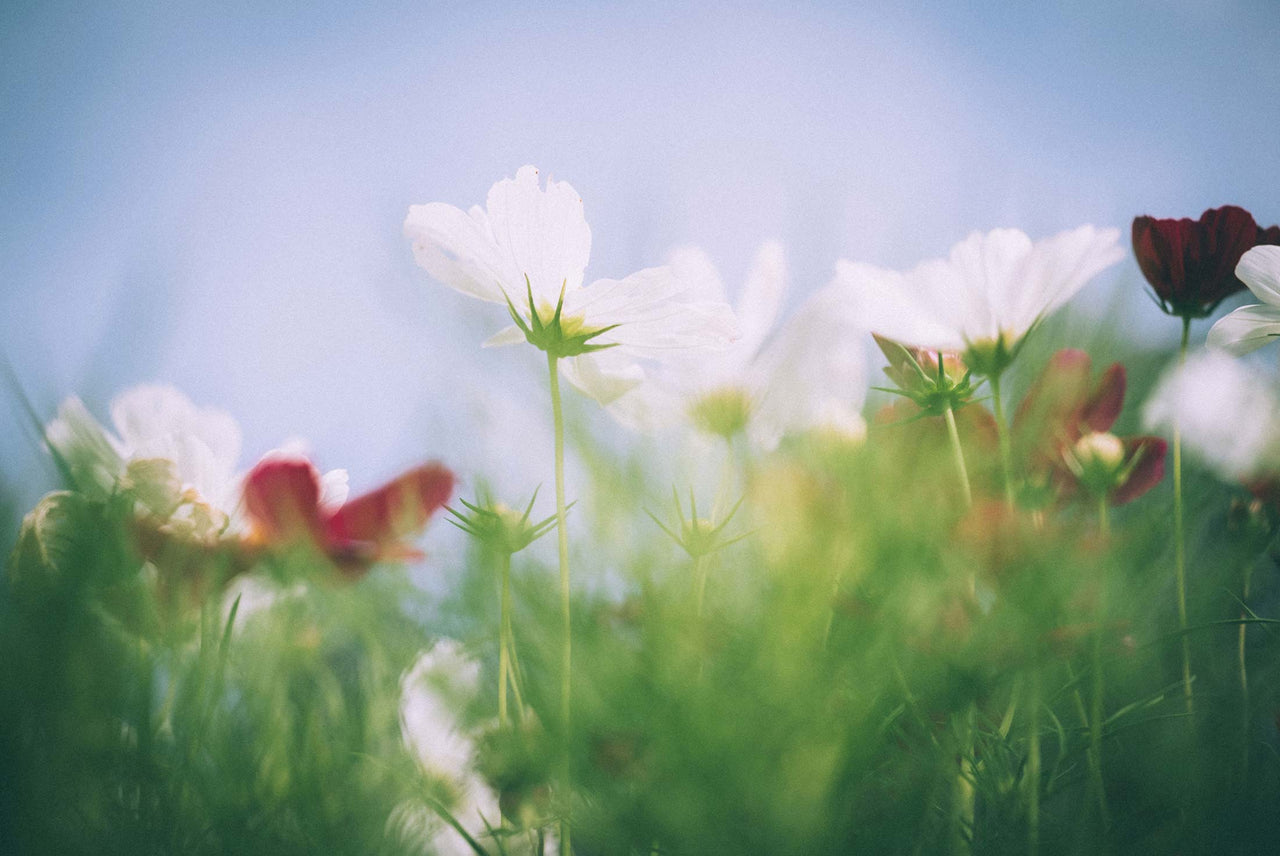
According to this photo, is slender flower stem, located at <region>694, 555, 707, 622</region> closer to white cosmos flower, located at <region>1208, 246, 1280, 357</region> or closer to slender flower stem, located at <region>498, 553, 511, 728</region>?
slender flower stem, located at <region>498, 553, 511, 728</region>

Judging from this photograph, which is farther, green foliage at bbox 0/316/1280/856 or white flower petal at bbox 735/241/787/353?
white flower petal at bbox 735/241/787/353

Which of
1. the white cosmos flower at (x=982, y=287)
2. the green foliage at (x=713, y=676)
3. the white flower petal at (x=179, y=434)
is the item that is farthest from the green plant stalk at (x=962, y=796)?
the white flower petal at (x=179, y=434)

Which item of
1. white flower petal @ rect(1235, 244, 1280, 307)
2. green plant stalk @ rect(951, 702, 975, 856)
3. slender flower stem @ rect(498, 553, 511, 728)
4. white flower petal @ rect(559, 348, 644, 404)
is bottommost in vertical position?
green plant stalk @ rect(951, 702, 975, 856)

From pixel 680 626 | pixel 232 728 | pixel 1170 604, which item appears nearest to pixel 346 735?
pixel 232 728

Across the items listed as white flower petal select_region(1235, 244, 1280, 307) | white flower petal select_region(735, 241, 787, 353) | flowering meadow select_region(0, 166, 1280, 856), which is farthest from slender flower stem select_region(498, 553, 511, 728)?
white flower petal select_region(1235, 244, 1280, 307)

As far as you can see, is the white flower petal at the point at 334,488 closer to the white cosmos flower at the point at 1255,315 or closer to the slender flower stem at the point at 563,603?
the slender flower stem at the point at 563,603

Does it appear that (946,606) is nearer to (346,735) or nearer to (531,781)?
(531,781)

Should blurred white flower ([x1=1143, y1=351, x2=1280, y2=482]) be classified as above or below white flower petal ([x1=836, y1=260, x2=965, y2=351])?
below
